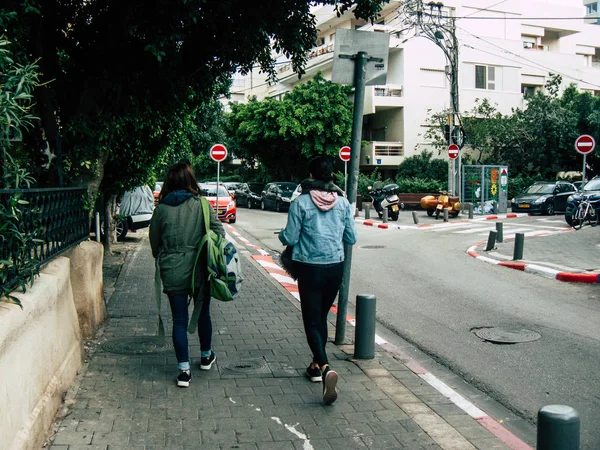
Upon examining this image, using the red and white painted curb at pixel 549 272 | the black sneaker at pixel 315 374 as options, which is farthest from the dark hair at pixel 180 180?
the red and white painted curb at pixel 549 272

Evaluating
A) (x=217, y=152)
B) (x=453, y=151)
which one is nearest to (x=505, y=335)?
(x=217, y=152)

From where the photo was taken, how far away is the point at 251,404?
4926 millimetres

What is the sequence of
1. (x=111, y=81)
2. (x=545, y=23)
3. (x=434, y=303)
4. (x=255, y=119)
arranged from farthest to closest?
(x=545, y=23) → (x=255, y=119) → (x=434, y=303) → (x=111, y=81)

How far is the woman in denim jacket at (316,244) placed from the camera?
17.5 ft

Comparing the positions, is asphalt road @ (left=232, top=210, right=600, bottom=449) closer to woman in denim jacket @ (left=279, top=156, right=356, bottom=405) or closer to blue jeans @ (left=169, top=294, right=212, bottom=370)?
woman in denim jacket @ (left=279, top=156, right=356, bottom=405)

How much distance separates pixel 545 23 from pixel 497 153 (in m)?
13.4

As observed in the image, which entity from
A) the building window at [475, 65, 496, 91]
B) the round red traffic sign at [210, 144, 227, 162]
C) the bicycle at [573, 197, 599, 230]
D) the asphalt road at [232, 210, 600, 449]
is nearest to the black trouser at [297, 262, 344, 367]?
the asphalt road at [232, 210, 600, 449]

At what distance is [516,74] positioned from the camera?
3991 centimetres

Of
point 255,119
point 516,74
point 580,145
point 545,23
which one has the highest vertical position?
point 545,23

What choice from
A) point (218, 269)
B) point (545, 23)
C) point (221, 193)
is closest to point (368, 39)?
point (218, 269)

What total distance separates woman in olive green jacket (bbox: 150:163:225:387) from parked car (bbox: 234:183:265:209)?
1236 inches

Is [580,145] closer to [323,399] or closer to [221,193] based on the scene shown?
[221,193]

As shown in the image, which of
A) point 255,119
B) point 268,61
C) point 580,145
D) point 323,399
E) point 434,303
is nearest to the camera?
point 323,399

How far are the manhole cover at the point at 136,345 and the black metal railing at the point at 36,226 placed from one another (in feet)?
3.62
